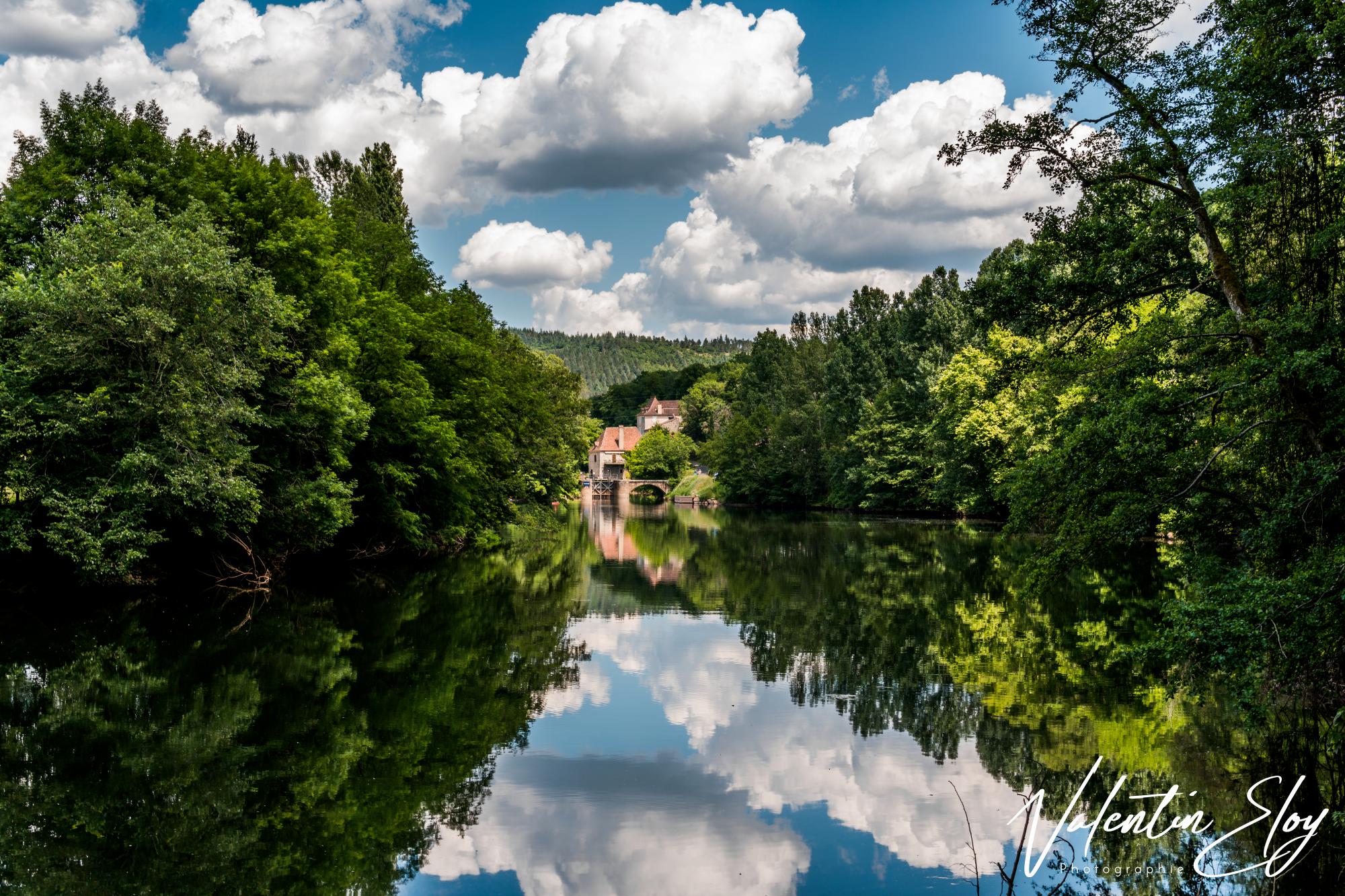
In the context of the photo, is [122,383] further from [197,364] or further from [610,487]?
[610,487]

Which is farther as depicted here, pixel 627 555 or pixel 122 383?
pixel 627 555

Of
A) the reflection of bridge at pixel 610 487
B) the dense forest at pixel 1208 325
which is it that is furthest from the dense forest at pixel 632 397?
the dense forest at pixel 1208 325

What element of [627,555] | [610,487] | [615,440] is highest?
[615,440]

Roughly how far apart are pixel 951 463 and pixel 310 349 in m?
35.9

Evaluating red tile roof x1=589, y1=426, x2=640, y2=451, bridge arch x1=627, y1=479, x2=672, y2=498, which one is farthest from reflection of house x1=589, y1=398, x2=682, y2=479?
bridge arch x1=627, y1=479, x2=672, y2=498

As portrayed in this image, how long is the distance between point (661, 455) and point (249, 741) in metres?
111

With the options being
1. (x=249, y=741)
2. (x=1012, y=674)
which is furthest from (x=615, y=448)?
(x=249, y=741)

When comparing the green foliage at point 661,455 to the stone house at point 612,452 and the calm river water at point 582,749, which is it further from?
the calm river water at point 582,749

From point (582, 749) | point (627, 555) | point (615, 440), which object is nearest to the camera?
point (582, 749)

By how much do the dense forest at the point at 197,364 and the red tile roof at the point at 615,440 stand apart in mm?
121276

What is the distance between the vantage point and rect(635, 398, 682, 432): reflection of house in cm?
16825

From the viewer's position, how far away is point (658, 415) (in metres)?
174

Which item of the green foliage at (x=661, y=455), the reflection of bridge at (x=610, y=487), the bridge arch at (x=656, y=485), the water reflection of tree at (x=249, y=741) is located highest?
the green foliage at (x=661, y=455)

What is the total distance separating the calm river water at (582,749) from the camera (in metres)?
8.61
